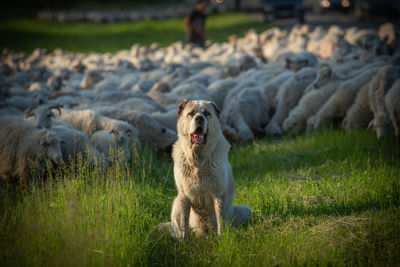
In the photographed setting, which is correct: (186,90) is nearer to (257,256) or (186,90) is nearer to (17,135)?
(17,135)

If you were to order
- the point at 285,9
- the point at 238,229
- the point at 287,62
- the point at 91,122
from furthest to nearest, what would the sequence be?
the point at 285,9, the point at 287,62, the point at 91,122, the point at 238,229

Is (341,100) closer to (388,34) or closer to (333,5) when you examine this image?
(388,34)

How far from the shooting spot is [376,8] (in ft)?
107

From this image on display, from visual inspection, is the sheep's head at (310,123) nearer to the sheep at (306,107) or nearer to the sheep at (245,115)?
the sheep at (306,107)

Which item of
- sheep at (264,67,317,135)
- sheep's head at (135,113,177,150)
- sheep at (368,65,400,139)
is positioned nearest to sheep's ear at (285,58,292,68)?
sheep at (264,67,317,135)

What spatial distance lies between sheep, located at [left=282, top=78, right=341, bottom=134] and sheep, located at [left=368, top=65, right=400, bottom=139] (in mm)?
1713

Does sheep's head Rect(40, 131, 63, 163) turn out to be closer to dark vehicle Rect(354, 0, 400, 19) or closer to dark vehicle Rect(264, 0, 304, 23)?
dark vehicle Rect(264, 0, 304, 23)

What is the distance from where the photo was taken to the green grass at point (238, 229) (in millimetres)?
3520

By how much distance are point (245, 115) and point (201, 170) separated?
528cm

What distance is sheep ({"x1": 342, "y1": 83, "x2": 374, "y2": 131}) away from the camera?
307 inches

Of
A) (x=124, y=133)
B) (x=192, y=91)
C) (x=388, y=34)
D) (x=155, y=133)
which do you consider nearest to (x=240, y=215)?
(x=124, y=133)

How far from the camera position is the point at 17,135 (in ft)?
21.1

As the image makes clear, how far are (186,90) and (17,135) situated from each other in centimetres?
497

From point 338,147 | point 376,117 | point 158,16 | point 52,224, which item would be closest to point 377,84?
point 376,117
